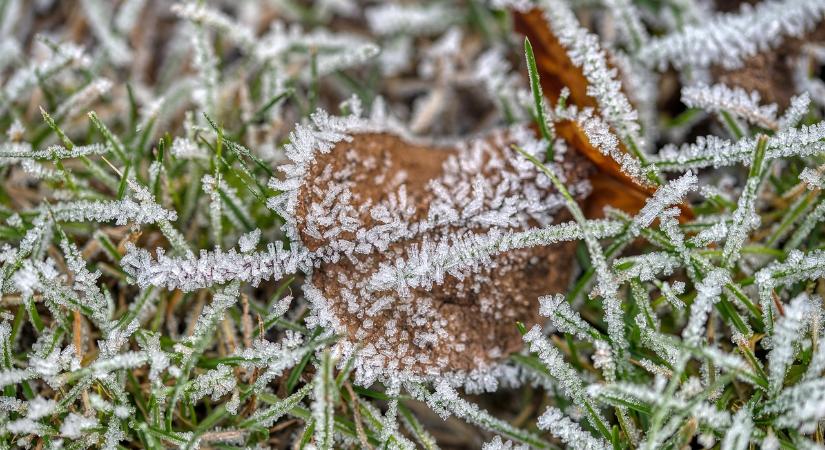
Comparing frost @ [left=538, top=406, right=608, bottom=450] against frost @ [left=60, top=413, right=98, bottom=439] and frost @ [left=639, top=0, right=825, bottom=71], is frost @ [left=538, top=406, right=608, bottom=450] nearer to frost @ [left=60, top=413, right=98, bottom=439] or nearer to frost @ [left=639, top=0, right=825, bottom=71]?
frost @ [left=60, top=413, right=98, bottom=439]

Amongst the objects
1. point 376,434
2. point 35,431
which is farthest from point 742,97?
point 35,431

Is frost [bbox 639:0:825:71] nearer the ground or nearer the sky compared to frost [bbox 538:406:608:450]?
nearer the sky

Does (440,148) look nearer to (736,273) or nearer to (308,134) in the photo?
(308,134)

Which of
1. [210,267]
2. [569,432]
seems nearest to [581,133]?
[569,432]

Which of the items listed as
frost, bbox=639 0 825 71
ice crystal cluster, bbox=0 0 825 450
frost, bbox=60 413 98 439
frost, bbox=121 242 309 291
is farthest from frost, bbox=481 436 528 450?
frost, bbox=639 0 825 71

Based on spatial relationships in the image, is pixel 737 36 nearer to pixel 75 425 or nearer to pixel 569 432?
pixel 569 432

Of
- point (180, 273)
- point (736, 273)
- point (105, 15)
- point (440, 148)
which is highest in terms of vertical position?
point (105, 15)

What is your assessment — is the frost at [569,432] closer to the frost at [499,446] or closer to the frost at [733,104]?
the frost at [499,446]

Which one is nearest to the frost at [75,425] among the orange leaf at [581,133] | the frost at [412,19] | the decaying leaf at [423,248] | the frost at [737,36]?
the decaying leaf at [423,248]
